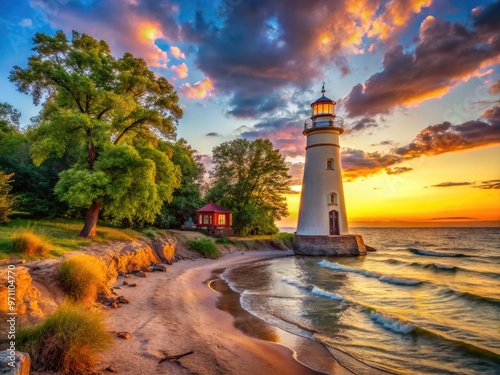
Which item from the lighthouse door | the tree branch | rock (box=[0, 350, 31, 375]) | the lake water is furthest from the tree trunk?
the lighthouse door

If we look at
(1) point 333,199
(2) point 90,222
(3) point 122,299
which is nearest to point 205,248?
(2) point 90,222

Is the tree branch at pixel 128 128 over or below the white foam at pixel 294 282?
over

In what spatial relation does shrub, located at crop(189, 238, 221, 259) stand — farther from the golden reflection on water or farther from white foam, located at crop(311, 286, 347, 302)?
white foam, located at crop(311, 286, 347, 302)

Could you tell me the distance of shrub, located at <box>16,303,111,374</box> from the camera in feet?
14.4

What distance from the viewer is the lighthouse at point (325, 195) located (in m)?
31.6

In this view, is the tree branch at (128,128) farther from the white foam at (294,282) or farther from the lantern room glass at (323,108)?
the lantern room glass at (323,108)

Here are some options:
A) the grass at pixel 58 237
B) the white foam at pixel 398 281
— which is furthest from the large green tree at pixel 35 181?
the white foam at pixel 398 281

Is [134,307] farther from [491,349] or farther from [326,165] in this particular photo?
[326,165]

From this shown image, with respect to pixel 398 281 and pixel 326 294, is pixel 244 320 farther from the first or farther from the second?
pixel 398 281

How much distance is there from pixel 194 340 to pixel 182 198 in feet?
93.2

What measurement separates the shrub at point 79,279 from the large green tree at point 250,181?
31246 millimetres

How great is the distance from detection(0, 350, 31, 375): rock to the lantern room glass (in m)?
32.7

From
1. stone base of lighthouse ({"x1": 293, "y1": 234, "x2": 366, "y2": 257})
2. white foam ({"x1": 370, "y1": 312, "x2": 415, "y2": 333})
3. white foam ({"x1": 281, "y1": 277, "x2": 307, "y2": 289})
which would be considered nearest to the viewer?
white foam ({"x1": 370, "y1": 312, "x2": 415, "y2": 333})

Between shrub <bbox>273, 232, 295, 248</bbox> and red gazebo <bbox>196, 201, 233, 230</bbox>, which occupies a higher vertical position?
red gazebo <bbox>196, 201, 233, 230</bbox>
